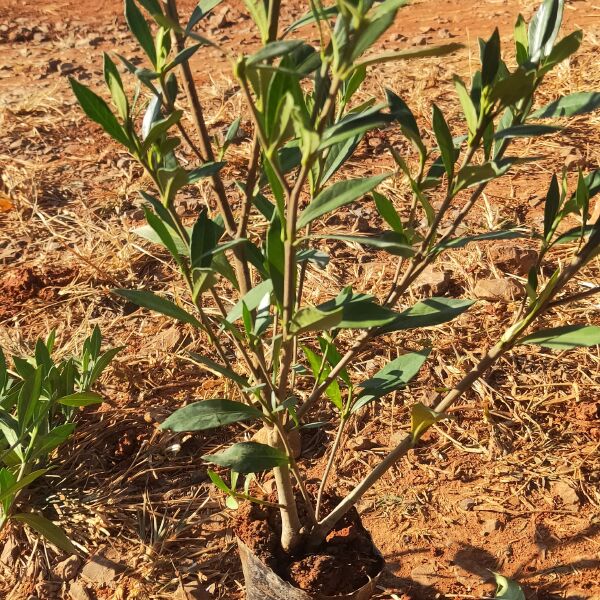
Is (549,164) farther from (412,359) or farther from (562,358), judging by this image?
(412,359)

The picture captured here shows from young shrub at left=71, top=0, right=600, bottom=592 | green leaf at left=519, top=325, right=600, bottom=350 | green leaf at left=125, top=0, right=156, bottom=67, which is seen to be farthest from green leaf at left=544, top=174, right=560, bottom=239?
green leaf at left=125, top=0, right=156, bottom=67

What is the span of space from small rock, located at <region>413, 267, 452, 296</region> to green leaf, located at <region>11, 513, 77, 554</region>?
51.1 inches

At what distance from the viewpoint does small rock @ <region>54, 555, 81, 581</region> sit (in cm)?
206

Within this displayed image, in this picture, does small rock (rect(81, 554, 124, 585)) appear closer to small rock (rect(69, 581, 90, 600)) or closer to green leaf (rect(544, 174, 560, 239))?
small rock (rect(69, 581, 90, 600))

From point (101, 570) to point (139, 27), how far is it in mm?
1281

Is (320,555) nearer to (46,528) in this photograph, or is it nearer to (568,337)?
(568,337)

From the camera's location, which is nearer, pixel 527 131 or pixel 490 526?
pixel 527 131

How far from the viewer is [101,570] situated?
2.04 metres

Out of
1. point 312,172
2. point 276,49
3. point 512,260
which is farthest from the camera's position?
point 512,260

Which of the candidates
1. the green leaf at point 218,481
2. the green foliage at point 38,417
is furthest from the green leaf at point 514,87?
the green foliage at point 38,417

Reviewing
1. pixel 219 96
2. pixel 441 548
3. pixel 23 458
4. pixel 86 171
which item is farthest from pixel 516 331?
pixel 219 96

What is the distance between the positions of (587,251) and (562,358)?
1.33 m

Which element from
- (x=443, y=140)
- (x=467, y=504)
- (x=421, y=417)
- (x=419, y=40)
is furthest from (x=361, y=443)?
(x=419, y=40)

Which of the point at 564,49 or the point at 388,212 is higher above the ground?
the point at 564,49
